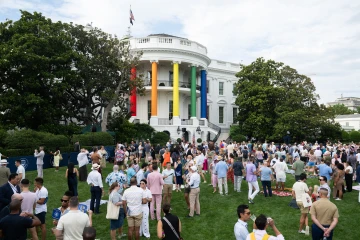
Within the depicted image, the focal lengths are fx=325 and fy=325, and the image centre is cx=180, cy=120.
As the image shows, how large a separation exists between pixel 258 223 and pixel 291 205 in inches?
325

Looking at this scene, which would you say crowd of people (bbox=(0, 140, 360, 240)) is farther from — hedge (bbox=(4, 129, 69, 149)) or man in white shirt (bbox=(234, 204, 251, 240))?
hedge (bbox=(4, 129, 69, 149))

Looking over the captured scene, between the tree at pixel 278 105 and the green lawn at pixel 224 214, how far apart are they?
21.6m

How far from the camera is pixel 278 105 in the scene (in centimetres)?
3822

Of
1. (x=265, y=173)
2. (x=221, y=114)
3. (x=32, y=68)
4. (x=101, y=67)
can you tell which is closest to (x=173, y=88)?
(x=101, y=67)

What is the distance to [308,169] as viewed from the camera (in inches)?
761

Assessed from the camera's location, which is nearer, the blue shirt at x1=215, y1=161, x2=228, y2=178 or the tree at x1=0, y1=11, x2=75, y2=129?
the blue shirt at x1=215, y1=161, x2=228, y2=178

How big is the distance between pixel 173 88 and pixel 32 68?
53.7 feet

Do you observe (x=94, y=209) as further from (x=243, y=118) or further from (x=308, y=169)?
(x=243, y=118)

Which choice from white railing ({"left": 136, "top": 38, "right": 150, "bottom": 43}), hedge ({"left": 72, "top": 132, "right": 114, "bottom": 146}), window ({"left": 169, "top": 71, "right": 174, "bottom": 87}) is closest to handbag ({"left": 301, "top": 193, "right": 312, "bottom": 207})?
hedge ({"left": 72, "top": 132, "right": 114, "bottom": 146})

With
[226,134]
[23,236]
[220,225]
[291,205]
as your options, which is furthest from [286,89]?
[23,236]

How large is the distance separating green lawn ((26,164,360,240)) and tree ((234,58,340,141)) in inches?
850

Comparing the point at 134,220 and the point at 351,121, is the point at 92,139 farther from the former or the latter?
the point at 351,121

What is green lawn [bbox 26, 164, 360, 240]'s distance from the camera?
9.68 metres

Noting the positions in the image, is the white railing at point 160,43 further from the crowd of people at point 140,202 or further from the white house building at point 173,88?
the crowd of people at point 140,202
